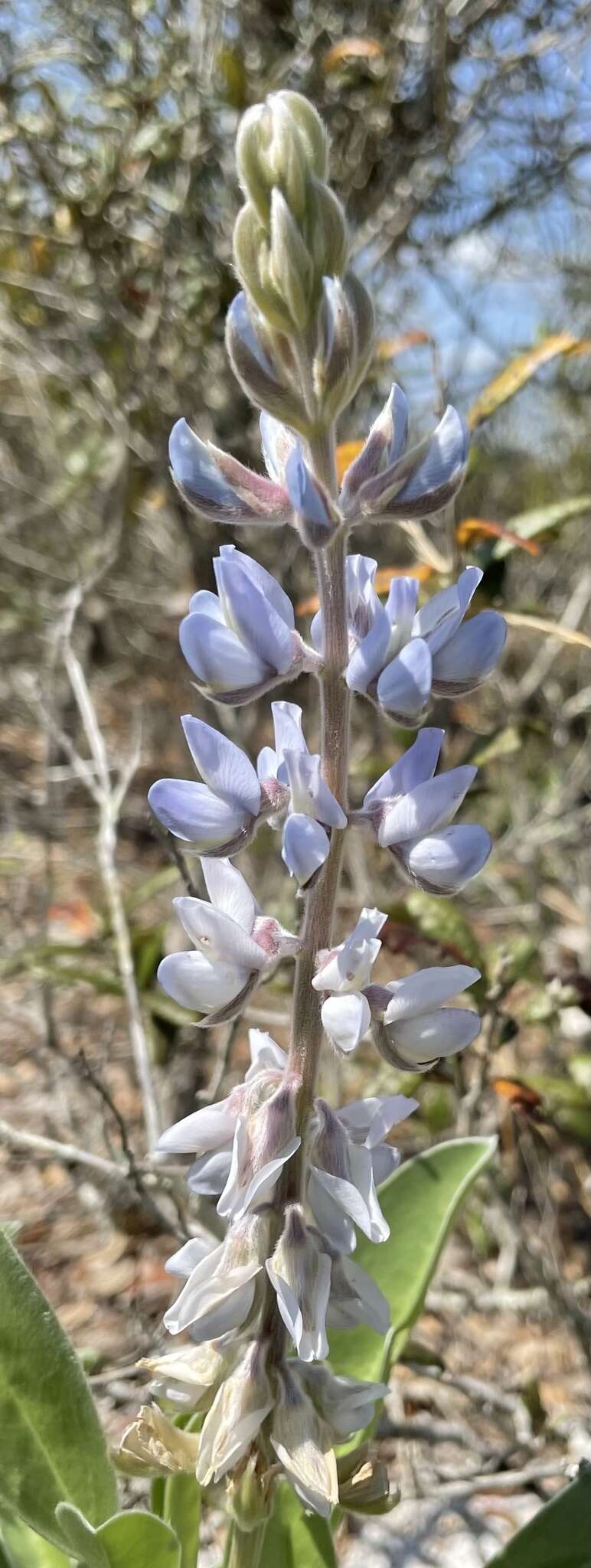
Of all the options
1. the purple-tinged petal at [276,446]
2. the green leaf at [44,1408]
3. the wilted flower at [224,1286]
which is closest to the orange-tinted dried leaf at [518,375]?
the purple-tinged petal at [276,446]

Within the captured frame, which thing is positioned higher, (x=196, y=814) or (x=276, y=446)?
(x=276, y=446)

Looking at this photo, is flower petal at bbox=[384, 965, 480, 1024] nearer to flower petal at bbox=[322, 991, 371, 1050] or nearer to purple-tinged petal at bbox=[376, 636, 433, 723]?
flower petal at bbox=[322, 991, 371, 1050]

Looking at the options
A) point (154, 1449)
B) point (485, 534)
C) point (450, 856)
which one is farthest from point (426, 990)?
point (485, 534)

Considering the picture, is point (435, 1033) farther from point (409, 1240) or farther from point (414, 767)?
point (409, 1240)

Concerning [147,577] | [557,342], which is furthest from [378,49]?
[147,577]

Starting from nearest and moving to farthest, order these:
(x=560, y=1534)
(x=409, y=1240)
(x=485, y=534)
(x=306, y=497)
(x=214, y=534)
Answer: (x=306, y=497)
(x=560, y=1534)
(x=409, y=1240)
(x=485, y=534)
(x=214, y=534)

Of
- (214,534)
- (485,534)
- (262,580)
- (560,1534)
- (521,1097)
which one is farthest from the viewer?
(214,534)

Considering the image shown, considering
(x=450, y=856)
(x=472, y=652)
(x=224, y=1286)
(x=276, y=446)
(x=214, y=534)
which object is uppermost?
(x=276, y=446)

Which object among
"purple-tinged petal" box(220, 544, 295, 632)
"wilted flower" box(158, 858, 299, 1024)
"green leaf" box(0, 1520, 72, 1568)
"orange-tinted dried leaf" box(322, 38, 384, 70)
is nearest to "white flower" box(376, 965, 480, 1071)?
"wilted flower" box(158, 858, 299, 1024)
